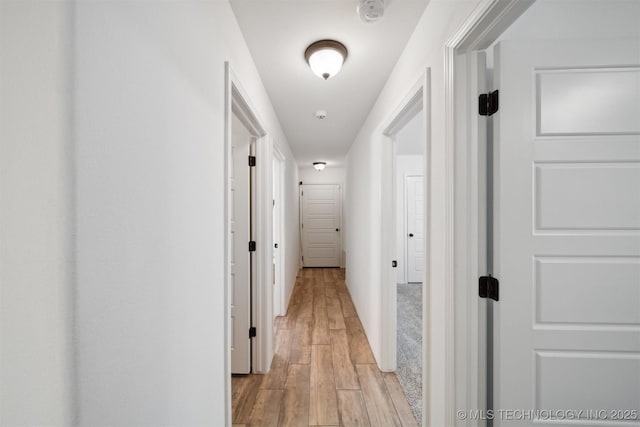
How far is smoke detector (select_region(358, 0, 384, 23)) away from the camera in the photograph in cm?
125

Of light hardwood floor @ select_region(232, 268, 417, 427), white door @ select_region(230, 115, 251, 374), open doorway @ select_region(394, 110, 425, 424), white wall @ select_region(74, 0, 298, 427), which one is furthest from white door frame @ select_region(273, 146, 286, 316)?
white wall @ select_region(74, 0, 298, 427)

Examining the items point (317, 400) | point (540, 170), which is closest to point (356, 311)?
point (317, 400)

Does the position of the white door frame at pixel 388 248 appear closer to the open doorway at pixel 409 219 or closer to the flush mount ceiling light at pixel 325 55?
the flush mount ceiling light at pixel 325 55

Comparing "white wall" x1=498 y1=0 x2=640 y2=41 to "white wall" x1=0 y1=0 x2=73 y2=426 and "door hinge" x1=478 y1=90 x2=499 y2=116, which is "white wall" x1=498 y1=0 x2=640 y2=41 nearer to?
"door hinge" x1=478 y1=90 x2=499 y2=116

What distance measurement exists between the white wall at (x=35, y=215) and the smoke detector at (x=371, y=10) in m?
1.22

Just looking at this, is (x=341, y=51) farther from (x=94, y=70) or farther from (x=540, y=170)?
(x=94, y=70)

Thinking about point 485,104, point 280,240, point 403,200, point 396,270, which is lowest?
point 396,270

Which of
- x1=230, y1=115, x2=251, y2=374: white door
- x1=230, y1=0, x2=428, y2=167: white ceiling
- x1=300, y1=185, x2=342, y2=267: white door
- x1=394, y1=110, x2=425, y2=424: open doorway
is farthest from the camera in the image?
x1=300, y1=185, x2=342, y2=267: white door

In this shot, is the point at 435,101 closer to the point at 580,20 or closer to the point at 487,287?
the point at 580,20

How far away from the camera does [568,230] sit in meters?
1.07

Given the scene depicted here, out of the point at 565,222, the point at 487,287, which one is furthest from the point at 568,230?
the point at 487,287

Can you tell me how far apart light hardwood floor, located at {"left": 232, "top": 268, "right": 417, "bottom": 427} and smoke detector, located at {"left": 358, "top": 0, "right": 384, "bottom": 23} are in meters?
2.37

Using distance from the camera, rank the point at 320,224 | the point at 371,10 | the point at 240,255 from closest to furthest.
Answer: the point at 371,10 → the point at 240,255 → the point at 320,224

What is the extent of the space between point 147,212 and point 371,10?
4.44 ft
